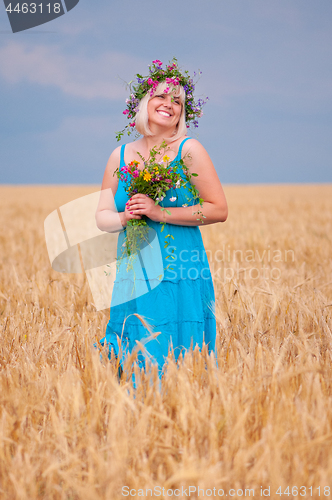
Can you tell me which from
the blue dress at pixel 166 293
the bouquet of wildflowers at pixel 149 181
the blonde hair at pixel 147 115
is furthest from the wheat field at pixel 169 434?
the blonde hair at pixel 147 115

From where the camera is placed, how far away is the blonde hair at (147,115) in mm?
2166

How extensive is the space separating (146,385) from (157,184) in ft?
3.08

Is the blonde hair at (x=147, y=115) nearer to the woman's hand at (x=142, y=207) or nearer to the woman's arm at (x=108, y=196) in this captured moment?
the woman's arm at (x=108, y=196)

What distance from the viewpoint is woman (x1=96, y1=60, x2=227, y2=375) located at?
2.13m

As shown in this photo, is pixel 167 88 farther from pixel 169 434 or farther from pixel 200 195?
pixel 169 434

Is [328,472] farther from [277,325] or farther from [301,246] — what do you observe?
[301,246]

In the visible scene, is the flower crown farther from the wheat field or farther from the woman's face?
the wheat field

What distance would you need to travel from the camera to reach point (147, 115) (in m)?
2.19

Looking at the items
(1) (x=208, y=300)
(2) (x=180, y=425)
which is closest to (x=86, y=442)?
(2) (x=180, y=425)

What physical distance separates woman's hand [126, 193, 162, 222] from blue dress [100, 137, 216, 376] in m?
0.11

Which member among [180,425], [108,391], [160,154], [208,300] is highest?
[160,154]

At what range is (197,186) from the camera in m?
2.16

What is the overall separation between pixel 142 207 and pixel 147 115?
54 cm

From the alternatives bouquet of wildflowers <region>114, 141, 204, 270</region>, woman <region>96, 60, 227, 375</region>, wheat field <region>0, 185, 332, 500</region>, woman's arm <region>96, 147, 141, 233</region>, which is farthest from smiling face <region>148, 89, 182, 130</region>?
wheat field <region>0, 185, 332, 500</region>
